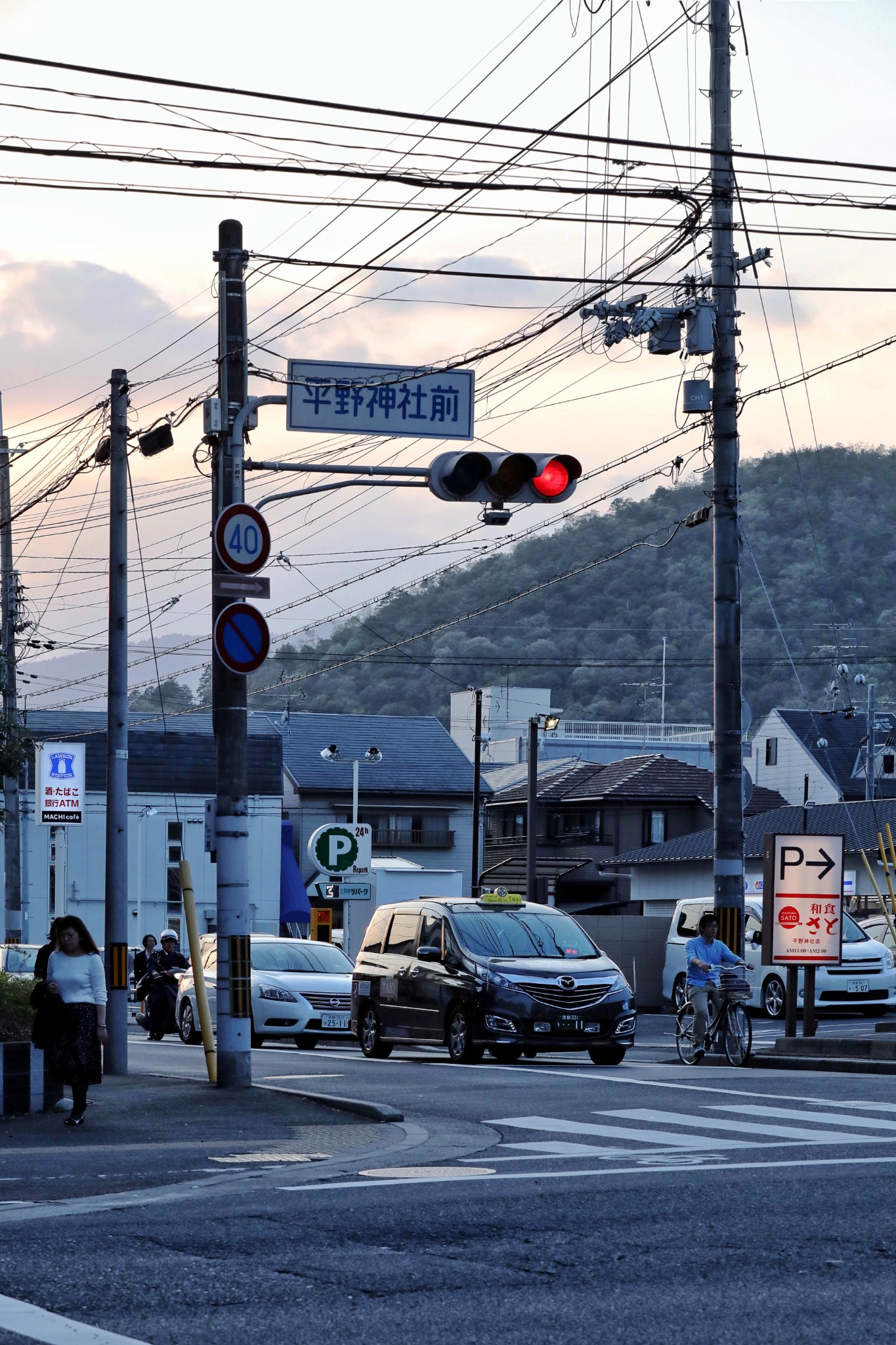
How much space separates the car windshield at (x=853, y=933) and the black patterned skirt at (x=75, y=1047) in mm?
19303

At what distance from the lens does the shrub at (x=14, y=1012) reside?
50.2 ft

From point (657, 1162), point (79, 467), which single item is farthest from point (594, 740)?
point (657, 1162)

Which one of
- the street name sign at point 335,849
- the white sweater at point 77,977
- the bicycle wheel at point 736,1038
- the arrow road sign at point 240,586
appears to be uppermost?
the arrow road sign at point 240,586

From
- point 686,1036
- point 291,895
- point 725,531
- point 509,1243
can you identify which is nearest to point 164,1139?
point 509,1243

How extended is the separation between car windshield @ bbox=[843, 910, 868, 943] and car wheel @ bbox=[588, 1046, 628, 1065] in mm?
10931

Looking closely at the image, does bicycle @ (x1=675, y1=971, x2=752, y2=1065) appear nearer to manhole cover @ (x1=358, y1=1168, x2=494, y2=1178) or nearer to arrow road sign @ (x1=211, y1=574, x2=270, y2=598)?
arrow road sign @ (x1=211, y1=574, x2=270, y2=598)

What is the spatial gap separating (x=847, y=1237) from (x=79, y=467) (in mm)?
19821

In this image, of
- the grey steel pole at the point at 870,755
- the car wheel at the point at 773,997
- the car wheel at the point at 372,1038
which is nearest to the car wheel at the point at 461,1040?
the car wheel at the point at 372,1038

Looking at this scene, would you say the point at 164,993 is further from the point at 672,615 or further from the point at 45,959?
the point at 672,615

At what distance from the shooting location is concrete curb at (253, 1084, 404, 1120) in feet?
42.8

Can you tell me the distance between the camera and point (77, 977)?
1373 centimetres

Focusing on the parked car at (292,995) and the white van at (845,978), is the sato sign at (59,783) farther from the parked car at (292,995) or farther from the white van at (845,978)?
the white van at (845,978)

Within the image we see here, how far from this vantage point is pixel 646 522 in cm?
10519

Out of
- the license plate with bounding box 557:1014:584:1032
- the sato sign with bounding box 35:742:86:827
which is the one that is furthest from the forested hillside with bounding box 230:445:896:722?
the license plate with bounding box 557:1014:584:1032
